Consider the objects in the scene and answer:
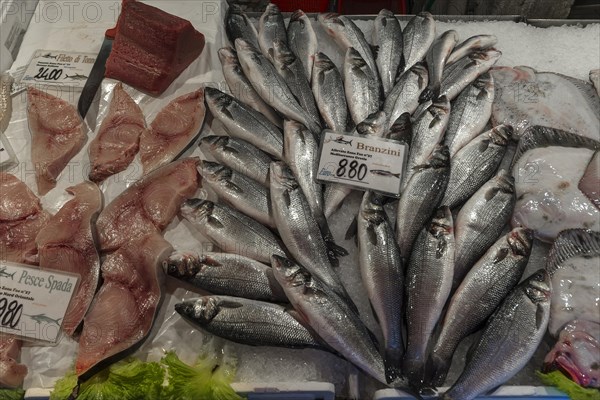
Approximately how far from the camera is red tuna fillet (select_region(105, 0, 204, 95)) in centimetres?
273

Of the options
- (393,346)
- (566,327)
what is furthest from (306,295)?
(566,327)

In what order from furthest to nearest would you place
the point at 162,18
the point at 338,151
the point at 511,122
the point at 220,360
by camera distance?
the point at 162,18 < the point at 511,122 < the point at 338,151 < the point at 220,360

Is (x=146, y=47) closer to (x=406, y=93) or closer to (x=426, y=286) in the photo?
(x=406, y=93)

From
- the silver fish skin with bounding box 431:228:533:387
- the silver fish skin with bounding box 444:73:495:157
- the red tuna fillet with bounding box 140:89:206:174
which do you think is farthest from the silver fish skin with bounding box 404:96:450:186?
the red tuna fillet with bounding box 140:89:206:174

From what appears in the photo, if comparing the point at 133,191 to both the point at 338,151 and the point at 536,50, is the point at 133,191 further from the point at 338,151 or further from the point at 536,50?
the point at 536,50

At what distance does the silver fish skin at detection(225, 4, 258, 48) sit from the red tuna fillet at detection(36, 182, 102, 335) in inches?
56.2

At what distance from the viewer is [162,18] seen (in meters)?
2.76

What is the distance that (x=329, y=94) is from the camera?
2578 mm

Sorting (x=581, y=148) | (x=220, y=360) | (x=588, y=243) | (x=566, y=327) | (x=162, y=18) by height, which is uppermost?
(x=162, y=18)

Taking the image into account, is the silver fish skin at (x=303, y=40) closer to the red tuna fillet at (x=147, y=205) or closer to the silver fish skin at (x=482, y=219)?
the red tuna fillet at (x=147, y=205)

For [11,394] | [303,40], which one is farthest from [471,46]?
[11,394]

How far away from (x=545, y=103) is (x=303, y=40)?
144 centimetres

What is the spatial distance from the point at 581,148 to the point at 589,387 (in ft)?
3.77

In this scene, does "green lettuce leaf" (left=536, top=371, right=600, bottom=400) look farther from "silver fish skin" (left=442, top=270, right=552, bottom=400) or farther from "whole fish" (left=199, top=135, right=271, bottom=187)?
"whole fish" (left=199, top=135, right=271, bottom=187)
